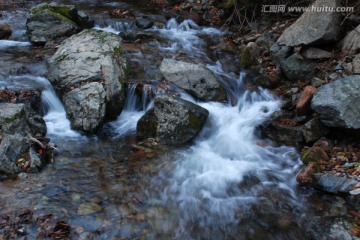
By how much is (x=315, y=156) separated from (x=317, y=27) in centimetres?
358

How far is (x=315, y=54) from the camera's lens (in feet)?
26.0

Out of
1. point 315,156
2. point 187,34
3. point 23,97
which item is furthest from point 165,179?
point 187,34

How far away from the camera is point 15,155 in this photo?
534 cm

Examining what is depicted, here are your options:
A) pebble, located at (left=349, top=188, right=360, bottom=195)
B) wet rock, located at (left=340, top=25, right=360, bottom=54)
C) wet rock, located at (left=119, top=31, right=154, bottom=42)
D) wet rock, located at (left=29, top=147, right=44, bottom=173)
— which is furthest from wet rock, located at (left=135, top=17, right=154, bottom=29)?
pebble, located at (left=349, top=188, right=360, bottom=195)

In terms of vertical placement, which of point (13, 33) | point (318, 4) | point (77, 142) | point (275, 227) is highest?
point (318, 4)

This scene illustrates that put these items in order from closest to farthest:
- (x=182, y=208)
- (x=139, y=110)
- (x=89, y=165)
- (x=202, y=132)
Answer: (x=182, y=208)
(x=89, y=165)
(x=202, y=132)
(x=139, y=110)

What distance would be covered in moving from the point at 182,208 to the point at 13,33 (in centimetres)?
854

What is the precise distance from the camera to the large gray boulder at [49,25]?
395 inches

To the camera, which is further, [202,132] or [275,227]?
[202,132]

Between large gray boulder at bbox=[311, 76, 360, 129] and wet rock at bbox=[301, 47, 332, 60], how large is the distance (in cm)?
185

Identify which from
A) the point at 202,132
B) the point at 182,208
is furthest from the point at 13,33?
the point at 182,208

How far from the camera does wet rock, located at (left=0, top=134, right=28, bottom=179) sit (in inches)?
203

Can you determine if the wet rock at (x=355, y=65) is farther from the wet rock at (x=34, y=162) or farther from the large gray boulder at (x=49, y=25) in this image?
the large gray boulder at (x=49, y=25)

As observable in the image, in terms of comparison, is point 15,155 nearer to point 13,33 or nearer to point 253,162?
point 253,162
